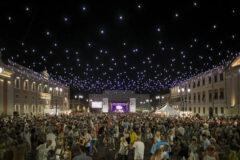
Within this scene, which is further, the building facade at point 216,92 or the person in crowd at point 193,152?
the building facade at point 216,92

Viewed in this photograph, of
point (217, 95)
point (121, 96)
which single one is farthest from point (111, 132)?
point (121, 96)

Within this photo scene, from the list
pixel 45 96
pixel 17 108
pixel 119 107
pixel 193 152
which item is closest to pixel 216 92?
pixel 17 108

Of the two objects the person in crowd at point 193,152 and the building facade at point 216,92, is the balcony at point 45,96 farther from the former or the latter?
the person in crowd at point 193,152

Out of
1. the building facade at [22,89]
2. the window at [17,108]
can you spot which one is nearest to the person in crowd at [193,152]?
the building facade at [22,89]

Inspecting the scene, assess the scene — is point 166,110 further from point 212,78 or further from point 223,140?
point 223,140

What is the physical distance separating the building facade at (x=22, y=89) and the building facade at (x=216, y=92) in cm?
2295

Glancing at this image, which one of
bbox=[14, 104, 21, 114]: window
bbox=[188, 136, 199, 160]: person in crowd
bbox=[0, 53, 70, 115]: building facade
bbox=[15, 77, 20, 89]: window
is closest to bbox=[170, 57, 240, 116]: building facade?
bbox=[188, 136, 199, 160]: person in crowd

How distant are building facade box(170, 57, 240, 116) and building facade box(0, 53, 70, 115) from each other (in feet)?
75.3

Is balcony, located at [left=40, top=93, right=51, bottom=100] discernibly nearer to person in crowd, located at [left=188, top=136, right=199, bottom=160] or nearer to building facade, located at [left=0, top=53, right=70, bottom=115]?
building facade, located at [left=0, top=53, right=70, bottom=115]

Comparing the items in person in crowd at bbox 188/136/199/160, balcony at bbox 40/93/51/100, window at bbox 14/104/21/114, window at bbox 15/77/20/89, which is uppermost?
window at bbox 15/77/20/89

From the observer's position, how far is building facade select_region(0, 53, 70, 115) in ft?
114

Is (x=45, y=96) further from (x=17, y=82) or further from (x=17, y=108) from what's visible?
(x=17, y=108)

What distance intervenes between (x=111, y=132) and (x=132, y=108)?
53668 mm

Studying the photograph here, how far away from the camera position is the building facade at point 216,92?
3488 cm
